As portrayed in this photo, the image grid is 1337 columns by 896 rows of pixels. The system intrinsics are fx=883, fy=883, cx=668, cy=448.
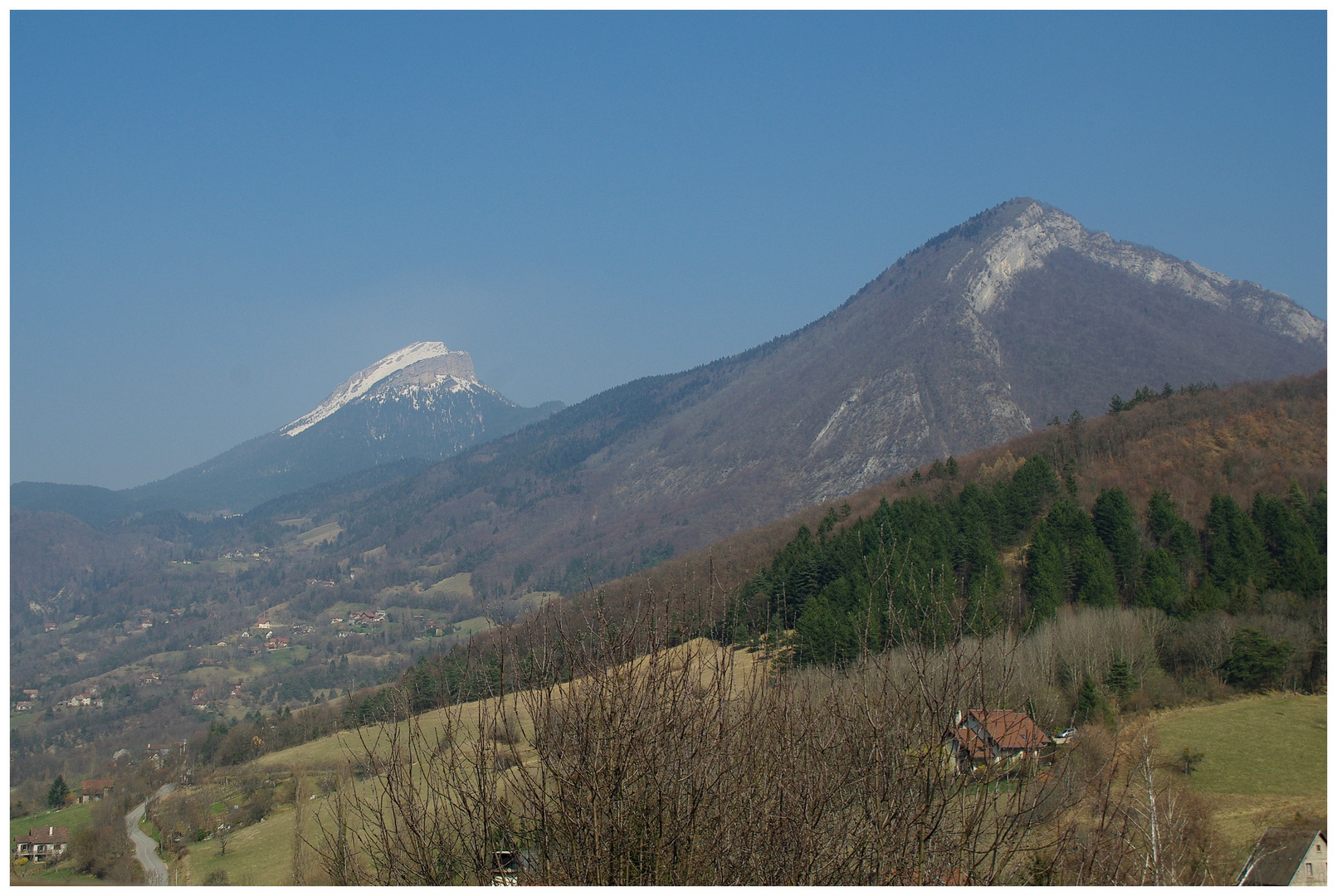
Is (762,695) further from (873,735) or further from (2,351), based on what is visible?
(2,351)

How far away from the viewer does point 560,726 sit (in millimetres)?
5012

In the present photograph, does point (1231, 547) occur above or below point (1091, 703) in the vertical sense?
below

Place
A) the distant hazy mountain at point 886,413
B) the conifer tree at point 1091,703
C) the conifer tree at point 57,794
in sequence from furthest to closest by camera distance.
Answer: the distant hazy mountain at point 886,413, the conifer tree at point 57,794, the conifer tree at point 1091,703

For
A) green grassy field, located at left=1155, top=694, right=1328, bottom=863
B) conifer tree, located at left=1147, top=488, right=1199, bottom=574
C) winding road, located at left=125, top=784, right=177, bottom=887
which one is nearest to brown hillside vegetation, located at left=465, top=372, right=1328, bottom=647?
conifer tree, located at left=1147, top=488, right=1199, bottom=574

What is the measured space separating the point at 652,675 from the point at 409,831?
1548 millimetres

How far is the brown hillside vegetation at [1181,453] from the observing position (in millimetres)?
49031

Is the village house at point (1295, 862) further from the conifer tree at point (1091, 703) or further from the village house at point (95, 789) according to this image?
the village house at point (95, 789)

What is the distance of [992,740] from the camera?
5.07 meters

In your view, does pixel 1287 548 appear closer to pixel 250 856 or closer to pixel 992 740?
pixel 250 856

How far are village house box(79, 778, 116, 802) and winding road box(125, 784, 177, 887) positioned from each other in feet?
22.6

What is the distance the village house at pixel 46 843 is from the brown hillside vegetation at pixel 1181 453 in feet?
76.9

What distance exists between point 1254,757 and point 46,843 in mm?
38953

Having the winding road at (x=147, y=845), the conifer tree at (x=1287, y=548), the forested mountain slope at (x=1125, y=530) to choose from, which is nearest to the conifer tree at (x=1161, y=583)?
the forested mountain slope at (x=1125, y=530)

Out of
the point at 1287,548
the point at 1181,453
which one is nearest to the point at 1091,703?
the point at 1287,548
